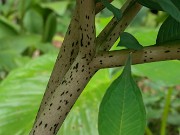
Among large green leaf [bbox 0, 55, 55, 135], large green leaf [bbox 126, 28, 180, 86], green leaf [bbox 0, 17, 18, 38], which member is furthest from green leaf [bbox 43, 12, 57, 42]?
large green leaf [bbox 126, 28, 180, 86]

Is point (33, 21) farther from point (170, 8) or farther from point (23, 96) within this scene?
point (170, 8)

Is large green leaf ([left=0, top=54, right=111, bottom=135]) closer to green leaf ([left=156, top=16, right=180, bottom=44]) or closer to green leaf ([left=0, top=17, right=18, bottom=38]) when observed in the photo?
green leaf ([left=156, top=16, right=180, bottom=44])

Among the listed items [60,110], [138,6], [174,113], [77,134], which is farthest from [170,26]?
[174,113]

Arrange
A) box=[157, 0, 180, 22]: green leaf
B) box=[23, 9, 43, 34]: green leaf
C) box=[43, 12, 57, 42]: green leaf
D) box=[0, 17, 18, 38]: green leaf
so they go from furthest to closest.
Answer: box=[23, 9, 43, 34]: green leaf → box=[0, 17, 18, 38]: green leaf → box=[43, 12, 57, 42]: green leaf → box=[157, 0, 180, 22]: green leaf

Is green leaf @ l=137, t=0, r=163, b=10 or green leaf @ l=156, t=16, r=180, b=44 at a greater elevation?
green leaf @ l=137, t=0, r=163, b=10

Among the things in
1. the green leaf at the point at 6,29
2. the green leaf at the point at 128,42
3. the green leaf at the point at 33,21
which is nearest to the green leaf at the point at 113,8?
the green leaf at the point at 128,42

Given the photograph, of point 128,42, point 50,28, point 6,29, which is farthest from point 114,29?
point 6,29

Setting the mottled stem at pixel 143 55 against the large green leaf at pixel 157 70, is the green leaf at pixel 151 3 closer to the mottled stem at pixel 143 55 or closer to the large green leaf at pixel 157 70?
the mottled stem at pixel 143 55

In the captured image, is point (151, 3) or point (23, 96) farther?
point (23, 96)
